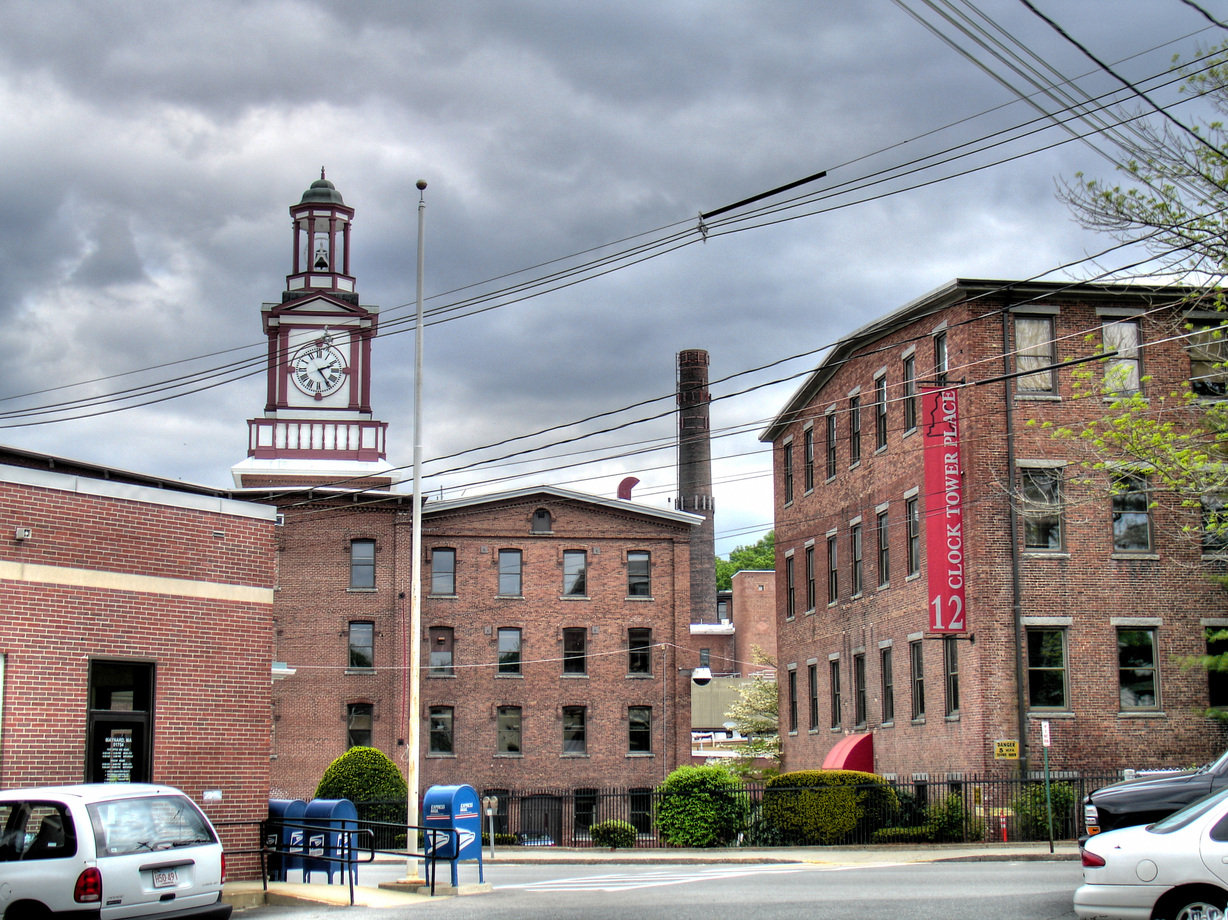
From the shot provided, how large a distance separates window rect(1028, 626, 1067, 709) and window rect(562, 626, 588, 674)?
85.9 feet

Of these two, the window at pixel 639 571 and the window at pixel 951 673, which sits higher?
the window at pixel 639 571

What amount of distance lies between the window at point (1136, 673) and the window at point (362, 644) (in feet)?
99.8

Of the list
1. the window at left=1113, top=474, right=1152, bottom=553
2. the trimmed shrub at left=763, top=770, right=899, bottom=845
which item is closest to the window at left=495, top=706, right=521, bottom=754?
the trimmed shrub at left=763, top=770, right=899, bottom=845

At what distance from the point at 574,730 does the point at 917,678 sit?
72.4 feet

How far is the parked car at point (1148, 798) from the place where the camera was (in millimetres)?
15133

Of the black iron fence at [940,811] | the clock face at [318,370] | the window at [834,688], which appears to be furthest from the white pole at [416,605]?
the clock face at [318,370]

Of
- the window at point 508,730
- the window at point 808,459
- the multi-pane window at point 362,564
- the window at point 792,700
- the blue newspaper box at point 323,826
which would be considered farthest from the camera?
the multi-pane window at point 362,564

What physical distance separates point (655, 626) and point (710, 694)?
22957mm

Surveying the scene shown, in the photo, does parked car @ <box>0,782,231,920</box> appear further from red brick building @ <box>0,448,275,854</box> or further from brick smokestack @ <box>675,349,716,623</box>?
brick smokestack @ <box>675,349,716,623</box>

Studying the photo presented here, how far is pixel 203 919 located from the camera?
14.5m

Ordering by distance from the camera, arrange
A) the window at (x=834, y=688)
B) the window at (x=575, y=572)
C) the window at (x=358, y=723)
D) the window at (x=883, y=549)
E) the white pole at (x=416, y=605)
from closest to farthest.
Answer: the white pole at (x=416, y=605), the window at (x=883, y=549), the window at (x=834, y=688), the window at (x=358, y=723), the window at (x=575, y=572)

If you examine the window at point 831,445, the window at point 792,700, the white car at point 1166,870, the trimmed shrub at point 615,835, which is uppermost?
the window at point 831,445

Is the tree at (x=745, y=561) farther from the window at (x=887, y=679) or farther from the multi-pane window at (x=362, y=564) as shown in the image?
the window at (x=887, y=679)

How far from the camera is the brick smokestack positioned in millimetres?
88062
